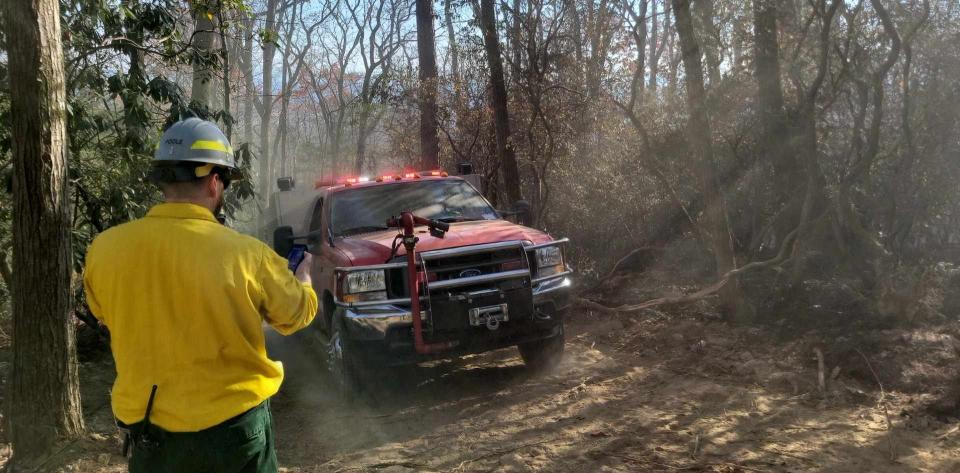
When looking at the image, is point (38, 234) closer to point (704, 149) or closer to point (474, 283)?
point (474, 283)

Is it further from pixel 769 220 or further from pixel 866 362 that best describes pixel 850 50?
pixel 866 362

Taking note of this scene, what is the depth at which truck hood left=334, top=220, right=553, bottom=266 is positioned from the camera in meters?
5.66

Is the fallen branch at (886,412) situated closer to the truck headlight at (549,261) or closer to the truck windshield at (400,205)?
the truck headlight at (549,261)

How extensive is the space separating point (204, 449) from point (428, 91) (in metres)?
12.9

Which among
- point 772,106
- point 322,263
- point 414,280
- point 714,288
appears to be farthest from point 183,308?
point 772,106

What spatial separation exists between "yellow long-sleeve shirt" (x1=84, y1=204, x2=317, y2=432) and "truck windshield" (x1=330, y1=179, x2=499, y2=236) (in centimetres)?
430

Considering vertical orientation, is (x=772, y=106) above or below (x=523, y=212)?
above

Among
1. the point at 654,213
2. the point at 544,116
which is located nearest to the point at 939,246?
the point at 654,213

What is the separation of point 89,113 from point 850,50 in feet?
27.6

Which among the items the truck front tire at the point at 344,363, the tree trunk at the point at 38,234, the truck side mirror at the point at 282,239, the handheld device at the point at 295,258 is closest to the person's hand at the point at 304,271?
the handheld device at the point at 295,258

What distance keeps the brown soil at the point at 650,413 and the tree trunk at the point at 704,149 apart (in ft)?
2.12

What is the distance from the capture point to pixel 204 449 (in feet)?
7.40

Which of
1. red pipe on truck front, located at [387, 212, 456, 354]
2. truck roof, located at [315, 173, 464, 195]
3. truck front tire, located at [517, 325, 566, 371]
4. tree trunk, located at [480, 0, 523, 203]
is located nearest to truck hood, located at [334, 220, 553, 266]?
red pipe on truck front, located at [387, 212, 456, 354]

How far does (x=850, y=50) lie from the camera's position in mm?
8555
